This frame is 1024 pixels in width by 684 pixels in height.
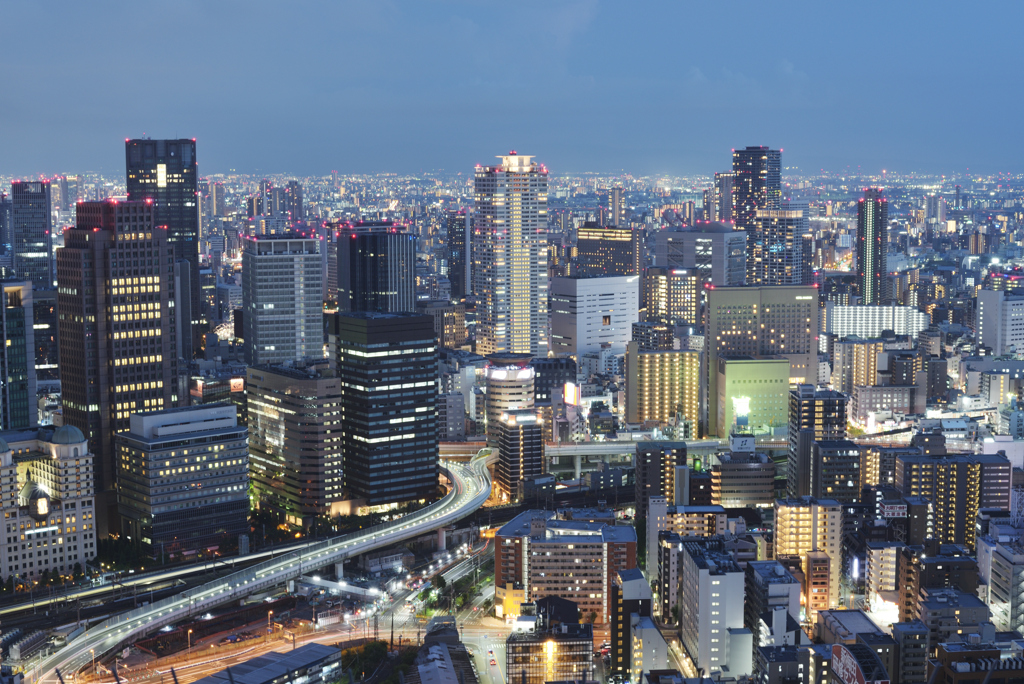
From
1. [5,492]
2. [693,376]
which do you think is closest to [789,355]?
[693,376]

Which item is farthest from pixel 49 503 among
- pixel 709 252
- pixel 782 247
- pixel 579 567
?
pixel 782 247

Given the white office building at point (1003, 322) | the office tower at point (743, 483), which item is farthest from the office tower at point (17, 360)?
the white office building at point (1003, 322)

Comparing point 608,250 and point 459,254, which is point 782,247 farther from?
point 459,254

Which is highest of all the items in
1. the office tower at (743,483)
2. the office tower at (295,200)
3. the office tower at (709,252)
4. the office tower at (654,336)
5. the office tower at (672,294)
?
the office tower at (295,200)

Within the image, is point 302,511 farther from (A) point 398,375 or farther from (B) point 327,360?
(B) point 327,360

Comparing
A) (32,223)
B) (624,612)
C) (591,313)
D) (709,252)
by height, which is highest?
(32,223)

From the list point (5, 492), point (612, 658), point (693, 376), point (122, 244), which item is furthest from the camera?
point (693, 376)

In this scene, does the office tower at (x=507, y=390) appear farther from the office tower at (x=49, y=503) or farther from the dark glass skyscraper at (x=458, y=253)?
the dark glass skyscraper at (x=458, y=253)
